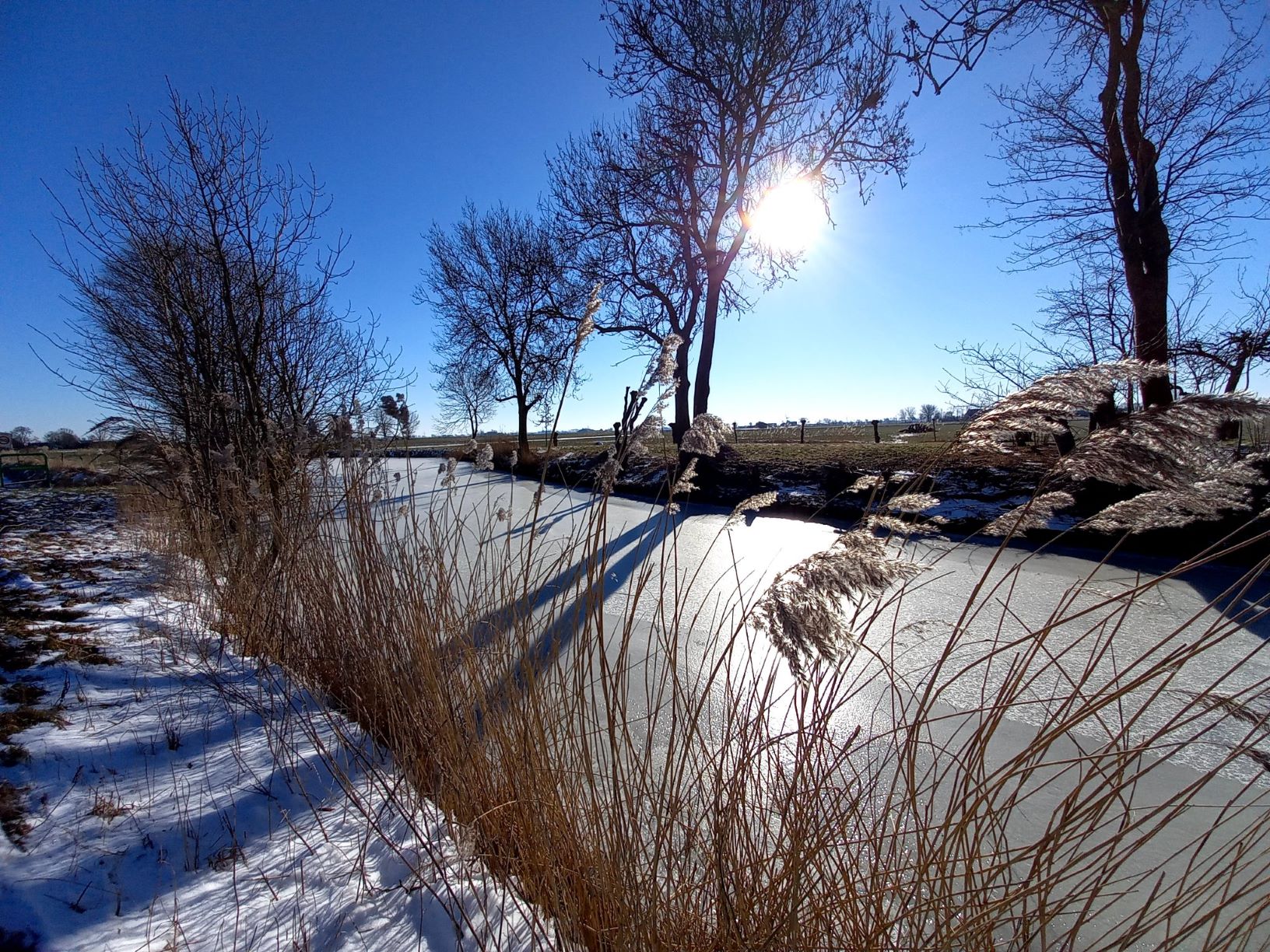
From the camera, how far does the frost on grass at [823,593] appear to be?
108cm

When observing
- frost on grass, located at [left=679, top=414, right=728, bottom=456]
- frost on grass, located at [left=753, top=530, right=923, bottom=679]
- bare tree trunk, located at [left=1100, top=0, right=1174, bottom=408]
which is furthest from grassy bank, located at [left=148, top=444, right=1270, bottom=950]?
bare tree trunk, located at [left=1100, top=0, right=1174, bottom=408]

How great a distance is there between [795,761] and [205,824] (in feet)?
5.99

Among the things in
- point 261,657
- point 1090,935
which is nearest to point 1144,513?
point 1090,935

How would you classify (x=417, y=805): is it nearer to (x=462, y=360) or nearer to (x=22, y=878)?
(x=22, y=878)

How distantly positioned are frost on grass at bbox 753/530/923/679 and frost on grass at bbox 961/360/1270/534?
284mm

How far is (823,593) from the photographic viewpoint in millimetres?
1138

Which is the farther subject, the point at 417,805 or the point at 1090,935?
the point at 417,805

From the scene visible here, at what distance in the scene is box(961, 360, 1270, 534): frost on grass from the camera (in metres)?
1.05

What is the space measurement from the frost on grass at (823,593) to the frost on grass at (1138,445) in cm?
28

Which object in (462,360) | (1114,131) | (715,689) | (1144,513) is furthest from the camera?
(462,360)

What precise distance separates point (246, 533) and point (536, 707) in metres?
3.10

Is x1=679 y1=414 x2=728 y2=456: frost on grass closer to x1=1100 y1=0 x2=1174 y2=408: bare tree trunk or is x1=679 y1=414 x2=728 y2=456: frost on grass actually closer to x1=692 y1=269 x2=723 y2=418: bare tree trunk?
x1=1100 y1=0 x2=1174 y2=408: bare tree trunk

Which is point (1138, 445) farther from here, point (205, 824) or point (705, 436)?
point (205, 824)

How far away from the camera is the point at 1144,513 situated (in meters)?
1.18
